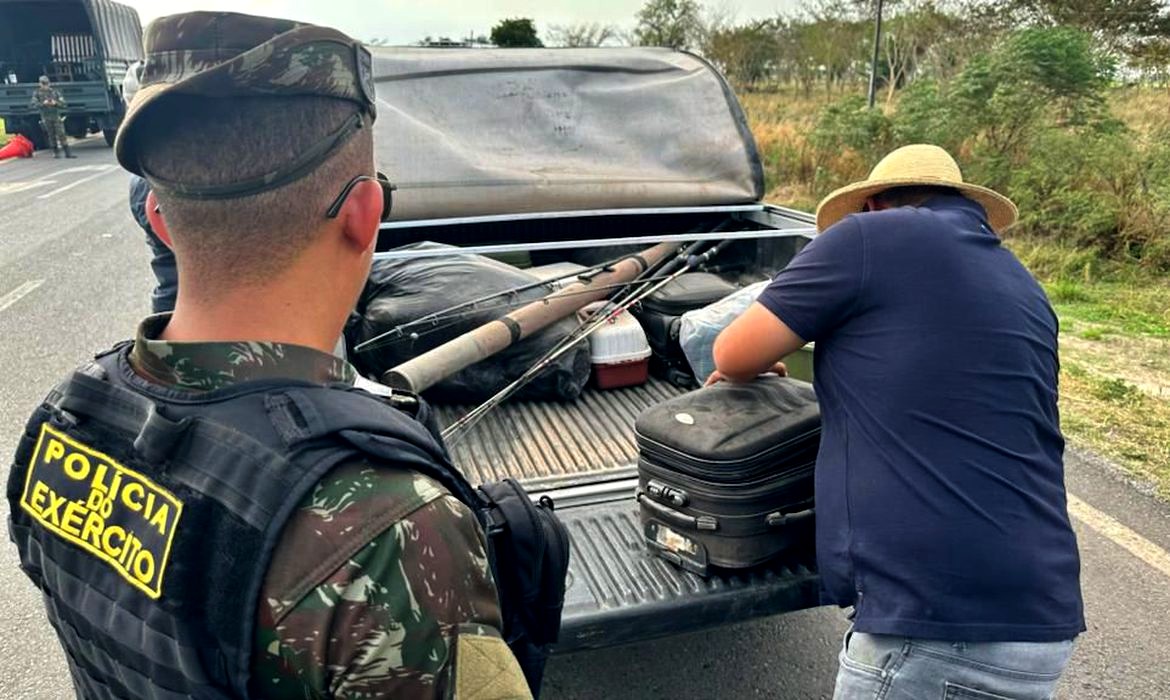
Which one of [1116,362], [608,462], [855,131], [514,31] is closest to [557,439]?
[608,462]

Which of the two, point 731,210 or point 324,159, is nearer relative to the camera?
point 324,159

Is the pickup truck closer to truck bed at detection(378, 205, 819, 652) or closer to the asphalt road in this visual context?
truck bed at detection(378, 205, 819, 652)

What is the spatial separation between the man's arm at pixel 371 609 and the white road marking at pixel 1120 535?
3478mm

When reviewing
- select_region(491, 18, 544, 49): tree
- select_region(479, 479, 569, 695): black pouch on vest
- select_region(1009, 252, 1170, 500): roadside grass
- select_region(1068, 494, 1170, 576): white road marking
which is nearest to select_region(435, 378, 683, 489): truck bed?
select_region(479, 479, 569, 695): black pouch on vest

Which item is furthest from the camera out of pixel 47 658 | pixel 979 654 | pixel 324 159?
pixel 47 658

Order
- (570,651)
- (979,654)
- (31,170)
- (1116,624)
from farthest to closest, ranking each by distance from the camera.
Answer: (31,170), (1116,624), (570,651), (979,654)

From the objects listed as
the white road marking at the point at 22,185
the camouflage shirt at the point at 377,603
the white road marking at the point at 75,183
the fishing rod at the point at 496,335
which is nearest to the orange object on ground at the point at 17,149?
the white road marking at the point at 75,183

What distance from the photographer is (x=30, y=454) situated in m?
1.18

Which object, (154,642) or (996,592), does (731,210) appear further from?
(154,642)

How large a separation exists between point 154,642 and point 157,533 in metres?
0.13

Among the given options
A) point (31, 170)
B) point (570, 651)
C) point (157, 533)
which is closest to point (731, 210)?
point (570, 651)

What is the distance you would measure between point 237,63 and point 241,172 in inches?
5.0

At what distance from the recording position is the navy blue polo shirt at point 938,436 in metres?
1.80

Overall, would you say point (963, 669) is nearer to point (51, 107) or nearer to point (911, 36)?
point (911, 36)
